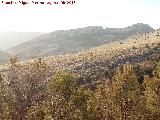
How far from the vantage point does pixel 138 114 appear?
241ft

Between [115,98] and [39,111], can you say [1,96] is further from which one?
[115,98]

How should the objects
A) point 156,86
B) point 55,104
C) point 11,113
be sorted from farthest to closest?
point 156,86 < point 11,113 < point 55,104

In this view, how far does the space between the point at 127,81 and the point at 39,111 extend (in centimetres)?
3920

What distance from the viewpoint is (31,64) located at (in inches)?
2635

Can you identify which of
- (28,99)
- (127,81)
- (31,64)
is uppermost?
(31,64)

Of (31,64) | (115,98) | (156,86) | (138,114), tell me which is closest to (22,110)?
(31,64)

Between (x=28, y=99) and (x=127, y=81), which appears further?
(x=127, y=81)

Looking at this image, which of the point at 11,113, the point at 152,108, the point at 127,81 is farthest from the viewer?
the point at 127,81

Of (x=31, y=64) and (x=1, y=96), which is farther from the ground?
(x=31, y=64)

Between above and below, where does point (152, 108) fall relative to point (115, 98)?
below

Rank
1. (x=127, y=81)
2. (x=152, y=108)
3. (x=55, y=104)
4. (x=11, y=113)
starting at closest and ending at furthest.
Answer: (x=55, y=104), (x=11, y=113), (x=152, y=108), (x=127, y=81)

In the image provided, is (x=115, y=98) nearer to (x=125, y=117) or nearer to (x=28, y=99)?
(x=125, y=117)

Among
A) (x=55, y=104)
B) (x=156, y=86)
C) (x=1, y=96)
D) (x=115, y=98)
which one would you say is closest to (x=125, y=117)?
(x=115, y=98)

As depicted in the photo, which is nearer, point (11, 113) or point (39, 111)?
point (11, 113)
